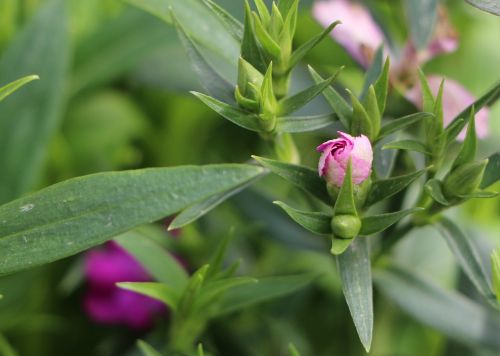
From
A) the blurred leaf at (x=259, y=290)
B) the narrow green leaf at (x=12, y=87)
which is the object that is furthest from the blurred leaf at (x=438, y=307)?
the narrow green leaf at (x=12, y=87)

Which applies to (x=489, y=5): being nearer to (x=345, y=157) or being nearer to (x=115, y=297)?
(x=345, y=157)

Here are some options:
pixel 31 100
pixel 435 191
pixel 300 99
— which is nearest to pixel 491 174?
pixel 435 191

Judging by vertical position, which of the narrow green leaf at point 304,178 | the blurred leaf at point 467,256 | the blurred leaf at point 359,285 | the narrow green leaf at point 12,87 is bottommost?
the blurred leaf at point 467,256

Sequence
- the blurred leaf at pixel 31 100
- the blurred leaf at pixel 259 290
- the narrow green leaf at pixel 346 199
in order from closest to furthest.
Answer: the narrow green leaf at pixel 346 199 < the blurred leaf at pixel 259 290 < the blurred leaf at pixel 31 100

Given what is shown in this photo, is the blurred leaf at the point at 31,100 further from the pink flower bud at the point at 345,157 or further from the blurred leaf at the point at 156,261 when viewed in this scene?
the pink flower bud at the point at 345,157

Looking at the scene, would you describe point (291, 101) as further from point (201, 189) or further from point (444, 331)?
point (444, 331)

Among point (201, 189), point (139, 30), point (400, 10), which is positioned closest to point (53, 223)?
point (201, 189)

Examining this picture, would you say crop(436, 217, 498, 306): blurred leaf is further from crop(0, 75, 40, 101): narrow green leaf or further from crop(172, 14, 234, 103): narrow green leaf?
crop(0, 75, 40, 101): narrow green leaf
